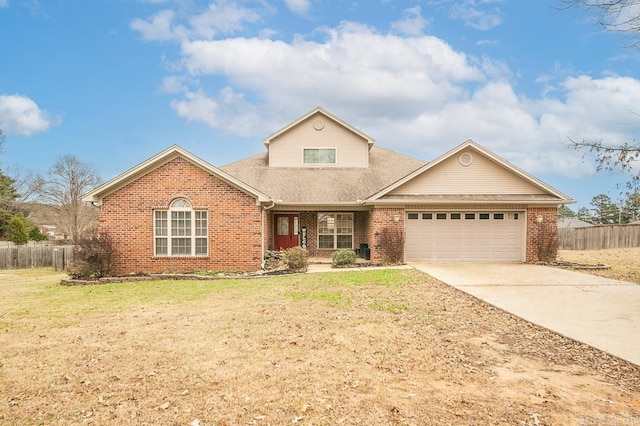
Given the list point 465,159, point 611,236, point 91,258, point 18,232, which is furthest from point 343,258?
point 18,232

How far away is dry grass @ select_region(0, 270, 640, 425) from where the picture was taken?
4.09 m

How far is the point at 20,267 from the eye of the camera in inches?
824

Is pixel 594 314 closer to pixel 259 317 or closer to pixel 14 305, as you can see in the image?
pixel 259 317

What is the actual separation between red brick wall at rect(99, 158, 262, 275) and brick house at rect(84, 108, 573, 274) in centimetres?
4

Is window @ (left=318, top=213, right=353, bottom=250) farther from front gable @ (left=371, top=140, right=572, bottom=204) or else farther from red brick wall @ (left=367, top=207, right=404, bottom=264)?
front gable @ (left=371, top=140, right=572, bottom=204)

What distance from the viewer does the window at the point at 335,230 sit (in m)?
20.2

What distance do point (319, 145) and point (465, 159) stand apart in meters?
8.43

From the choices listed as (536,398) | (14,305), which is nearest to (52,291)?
(14,305)

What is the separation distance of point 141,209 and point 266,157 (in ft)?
34.1

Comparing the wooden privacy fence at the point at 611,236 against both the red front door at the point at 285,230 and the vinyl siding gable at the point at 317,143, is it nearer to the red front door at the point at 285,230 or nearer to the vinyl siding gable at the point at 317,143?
the vinyl siding gable at the point at 317,143

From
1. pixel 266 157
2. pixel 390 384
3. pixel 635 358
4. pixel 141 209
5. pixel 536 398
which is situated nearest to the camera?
pixel 536 398

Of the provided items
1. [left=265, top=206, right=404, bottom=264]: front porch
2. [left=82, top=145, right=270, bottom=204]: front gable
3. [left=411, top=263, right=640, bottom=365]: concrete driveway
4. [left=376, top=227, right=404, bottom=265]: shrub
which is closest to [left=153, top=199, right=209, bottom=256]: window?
[left=82, top=145, right=270, bottom=204]: front gable

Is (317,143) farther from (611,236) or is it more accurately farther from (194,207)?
(611,236)

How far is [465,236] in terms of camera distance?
17.6 meters
